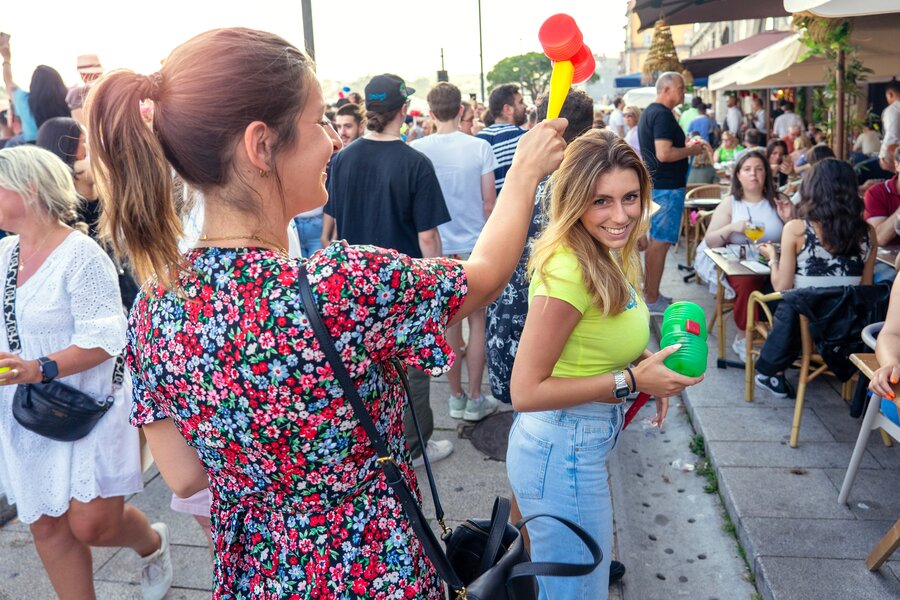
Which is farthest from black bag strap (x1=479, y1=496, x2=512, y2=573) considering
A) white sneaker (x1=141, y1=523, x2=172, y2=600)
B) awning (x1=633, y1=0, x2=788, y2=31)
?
awning (x1=633, y1=0, x2=788, y2=31)

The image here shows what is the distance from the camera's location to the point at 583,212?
2.16 meters

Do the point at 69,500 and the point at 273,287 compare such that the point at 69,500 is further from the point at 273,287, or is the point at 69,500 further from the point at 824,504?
the point at 824,504

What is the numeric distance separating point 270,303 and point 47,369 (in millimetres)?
1727

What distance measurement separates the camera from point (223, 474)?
134cm

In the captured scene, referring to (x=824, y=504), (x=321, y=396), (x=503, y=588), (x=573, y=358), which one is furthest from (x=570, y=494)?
(x=824, y=504)

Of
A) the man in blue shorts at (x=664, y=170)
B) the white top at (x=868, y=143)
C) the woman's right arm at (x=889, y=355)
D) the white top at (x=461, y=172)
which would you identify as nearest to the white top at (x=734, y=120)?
the white top at (x=868, y=143)

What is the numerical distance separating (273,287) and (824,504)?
3244 mm

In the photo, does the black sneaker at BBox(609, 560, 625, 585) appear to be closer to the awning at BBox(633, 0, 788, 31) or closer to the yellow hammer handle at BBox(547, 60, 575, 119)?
the yellow hammer handle at BBox(547, 60, 575, 119)

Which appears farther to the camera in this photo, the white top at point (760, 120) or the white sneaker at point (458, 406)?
the white top at point (760, 120)

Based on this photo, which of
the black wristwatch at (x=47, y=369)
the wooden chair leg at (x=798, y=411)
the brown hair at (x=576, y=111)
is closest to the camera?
the black wristwatch at (x=47, y=369)

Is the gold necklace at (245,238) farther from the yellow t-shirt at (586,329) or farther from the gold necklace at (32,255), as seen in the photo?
the gold necklace at (32,255)

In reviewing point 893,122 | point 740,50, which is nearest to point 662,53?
point 740,50

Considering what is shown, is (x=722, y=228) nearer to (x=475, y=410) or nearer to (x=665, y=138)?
(x=665, y=138)

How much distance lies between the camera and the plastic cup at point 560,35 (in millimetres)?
1614
